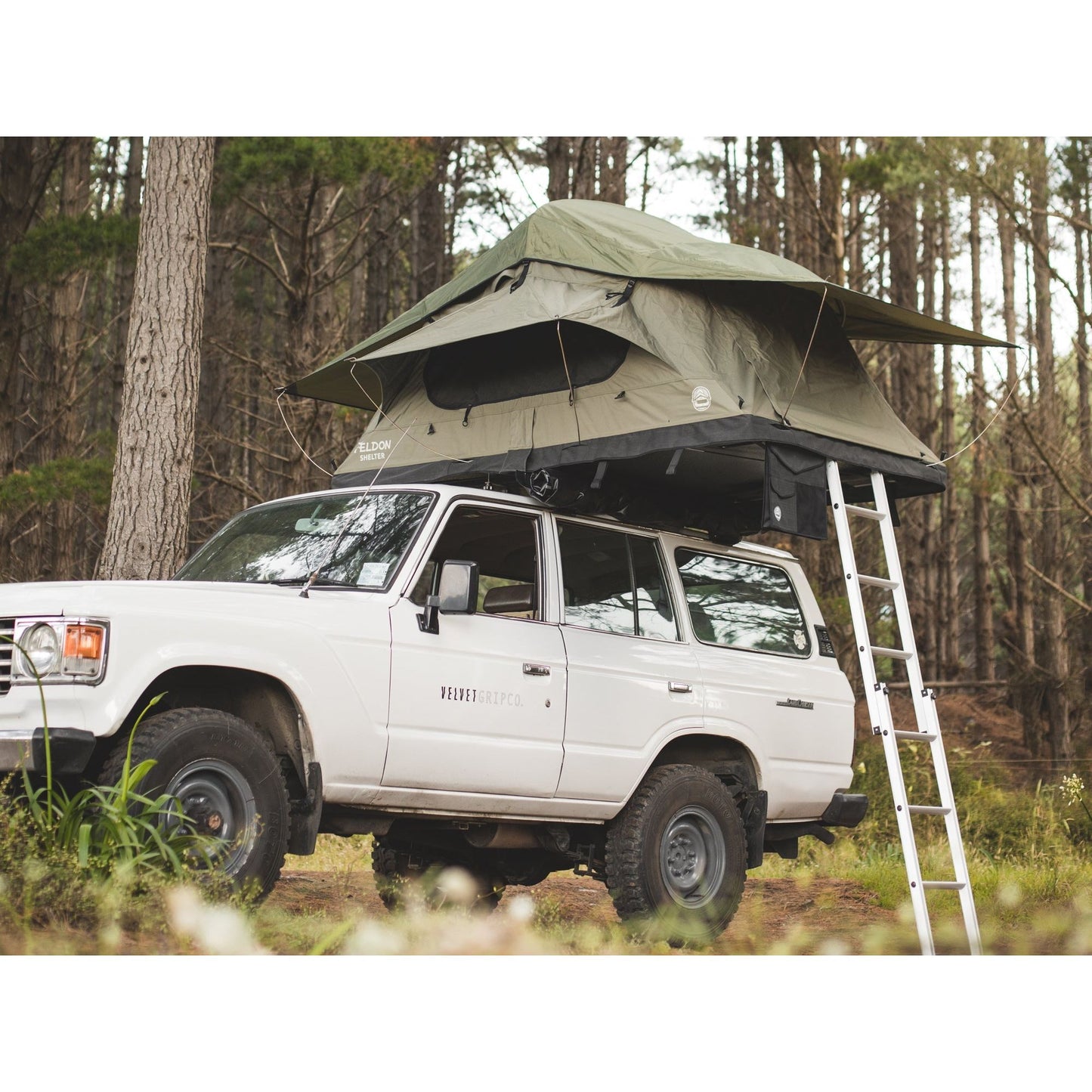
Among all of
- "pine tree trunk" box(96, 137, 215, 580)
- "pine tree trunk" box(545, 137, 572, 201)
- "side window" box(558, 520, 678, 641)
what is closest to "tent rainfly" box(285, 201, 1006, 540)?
"side window" box(558, 520, 678, 641)

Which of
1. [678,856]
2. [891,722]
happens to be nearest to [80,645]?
[678,856]

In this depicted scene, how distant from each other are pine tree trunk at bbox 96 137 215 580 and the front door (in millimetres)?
3336

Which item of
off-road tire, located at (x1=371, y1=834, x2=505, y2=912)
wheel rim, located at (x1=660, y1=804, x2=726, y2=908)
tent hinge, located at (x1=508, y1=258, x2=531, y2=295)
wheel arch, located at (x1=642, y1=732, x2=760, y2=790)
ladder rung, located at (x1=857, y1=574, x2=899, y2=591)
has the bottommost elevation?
off-road tire, located at (x1=371, y1=834, x2=505, y2=912)

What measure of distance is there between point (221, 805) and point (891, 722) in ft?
11.4

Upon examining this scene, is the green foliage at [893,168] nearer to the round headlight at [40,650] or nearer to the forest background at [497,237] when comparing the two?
the forest background at [497,237]

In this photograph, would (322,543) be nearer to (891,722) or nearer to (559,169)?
(891,722)

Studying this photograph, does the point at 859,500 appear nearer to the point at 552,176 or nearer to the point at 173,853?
the point at 173,853

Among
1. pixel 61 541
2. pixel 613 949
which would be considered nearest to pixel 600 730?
pixel 613 949

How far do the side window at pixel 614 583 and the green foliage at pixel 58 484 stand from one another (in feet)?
19.3

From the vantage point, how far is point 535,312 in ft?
22.8

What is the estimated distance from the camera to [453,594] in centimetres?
585

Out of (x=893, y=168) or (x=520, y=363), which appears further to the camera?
(x=893, y=168)

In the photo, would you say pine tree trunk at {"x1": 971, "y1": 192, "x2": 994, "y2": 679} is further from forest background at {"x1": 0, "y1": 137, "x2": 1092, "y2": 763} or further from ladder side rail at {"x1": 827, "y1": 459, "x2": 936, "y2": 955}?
ladder side rail at {"x1": 827, "y1": 459, "x2": 936, "y2": 955}

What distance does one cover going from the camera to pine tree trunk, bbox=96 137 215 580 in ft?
30.7
